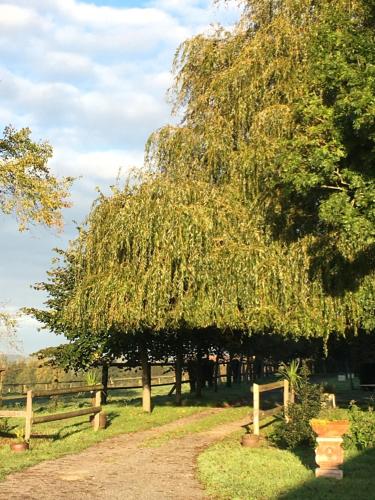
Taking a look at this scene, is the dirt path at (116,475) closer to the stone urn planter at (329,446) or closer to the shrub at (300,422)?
the shrub at (300,422)

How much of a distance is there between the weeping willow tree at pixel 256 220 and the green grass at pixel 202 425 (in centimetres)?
284

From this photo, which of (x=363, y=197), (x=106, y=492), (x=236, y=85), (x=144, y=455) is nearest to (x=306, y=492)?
(x=106, y=492)

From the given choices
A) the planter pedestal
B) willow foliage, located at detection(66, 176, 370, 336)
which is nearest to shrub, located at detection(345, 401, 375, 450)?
willow foliage, located at detection(66, 176, 370, 336)

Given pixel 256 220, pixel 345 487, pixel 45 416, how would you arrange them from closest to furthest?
pixel 345 487 → pixel 45 416 → pixel 256 220

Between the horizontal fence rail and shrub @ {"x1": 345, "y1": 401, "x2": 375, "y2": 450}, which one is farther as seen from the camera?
the horizontal fence rail

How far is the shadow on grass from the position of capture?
780 cm

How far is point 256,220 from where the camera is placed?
15062mm

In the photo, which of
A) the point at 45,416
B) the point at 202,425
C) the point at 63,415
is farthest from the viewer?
the point at 202,425

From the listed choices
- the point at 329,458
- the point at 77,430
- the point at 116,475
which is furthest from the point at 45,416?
the point at 329,458

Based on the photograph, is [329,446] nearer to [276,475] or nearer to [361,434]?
[276,475]

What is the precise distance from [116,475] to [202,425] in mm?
6900

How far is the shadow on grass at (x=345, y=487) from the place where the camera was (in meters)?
7.80

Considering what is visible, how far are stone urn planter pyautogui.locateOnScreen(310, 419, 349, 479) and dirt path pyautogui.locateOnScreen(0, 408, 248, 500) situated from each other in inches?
77.8

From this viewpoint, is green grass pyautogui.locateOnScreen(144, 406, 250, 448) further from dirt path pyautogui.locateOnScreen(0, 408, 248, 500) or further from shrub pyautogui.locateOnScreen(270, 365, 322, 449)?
shrub pyautogui.locateOnScreen(270, 365, 322, 449)
